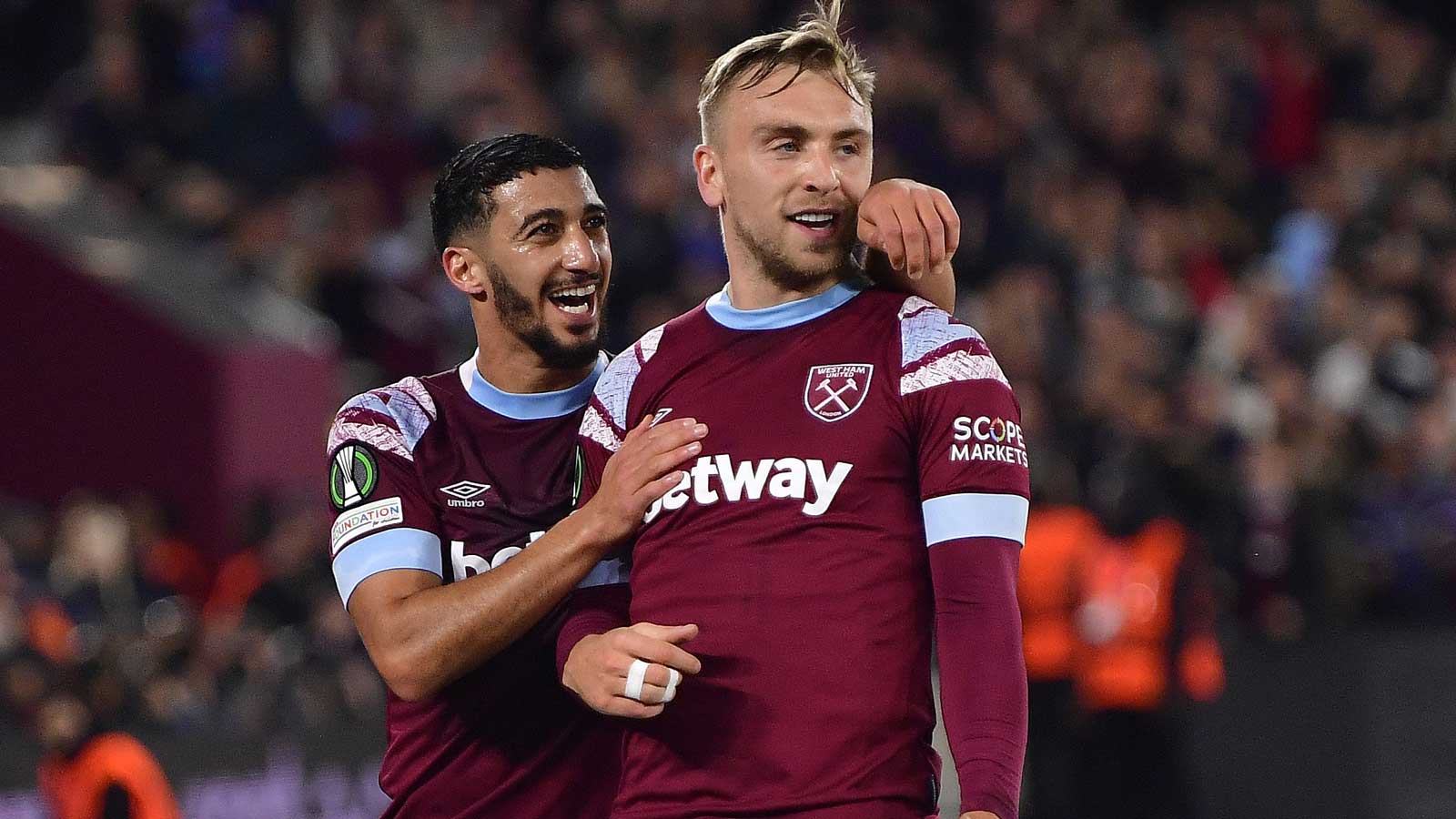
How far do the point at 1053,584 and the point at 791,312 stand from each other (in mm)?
6061

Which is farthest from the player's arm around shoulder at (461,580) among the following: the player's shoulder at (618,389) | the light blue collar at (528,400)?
the light blue collar at (528,400)

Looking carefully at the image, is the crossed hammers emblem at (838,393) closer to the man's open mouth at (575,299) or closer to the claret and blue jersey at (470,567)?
the claret and blue jersey at (470,567)

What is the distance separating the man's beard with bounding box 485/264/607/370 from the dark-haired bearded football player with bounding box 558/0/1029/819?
733mm

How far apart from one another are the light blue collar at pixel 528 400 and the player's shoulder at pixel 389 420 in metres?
0.10

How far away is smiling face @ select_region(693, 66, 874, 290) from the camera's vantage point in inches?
139

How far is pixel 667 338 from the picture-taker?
3.70 m

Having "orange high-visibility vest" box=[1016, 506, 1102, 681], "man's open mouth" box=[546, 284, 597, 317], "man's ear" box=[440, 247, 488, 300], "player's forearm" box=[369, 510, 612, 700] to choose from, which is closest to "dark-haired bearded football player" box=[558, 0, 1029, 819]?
"player's forearm" box=[369, 510, 612, 700]

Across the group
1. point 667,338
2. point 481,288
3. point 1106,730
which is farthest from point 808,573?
point 1106,730

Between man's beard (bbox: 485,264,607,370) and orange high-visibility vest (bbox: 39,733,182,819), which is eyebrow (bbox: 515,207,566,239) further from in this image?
orange high-visibility vest (bbox: 39,733,182,819)

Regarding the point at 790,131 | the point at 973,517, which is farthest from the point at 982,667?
the point at 790,131

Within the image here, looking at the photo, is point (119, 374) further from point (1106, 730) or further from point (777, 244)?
point (777, 244)

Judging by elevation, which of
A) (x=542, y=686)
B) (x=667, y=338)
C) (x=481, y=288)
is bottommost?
(x=542, y=686)

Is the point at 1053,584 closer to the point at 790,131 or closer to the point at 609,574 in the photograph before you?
the point at 609,574

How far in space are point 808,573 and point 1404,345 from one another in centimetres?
873
